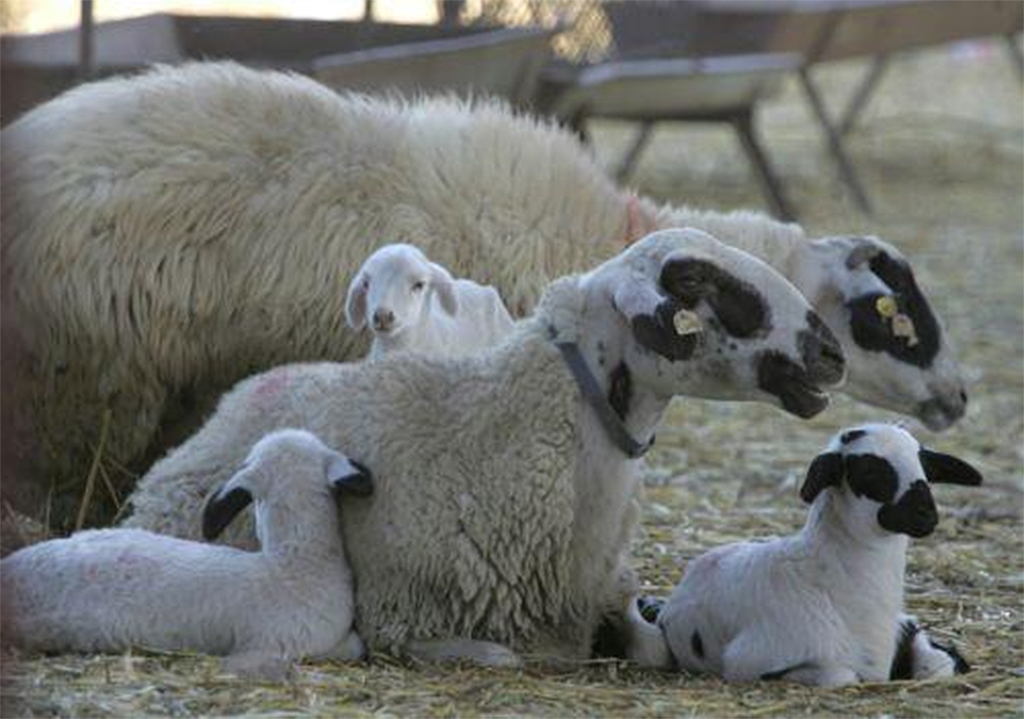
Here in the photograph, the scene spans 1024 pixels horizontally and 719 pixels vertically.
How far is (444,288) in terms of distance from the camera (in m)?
6.31

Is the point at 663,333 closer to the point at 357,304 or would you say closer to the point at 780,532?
the point at 357,304

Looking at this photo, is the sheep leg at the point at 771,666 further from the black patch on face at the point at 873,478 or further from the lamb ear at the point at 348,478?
the lamb ear at the point at 348,478

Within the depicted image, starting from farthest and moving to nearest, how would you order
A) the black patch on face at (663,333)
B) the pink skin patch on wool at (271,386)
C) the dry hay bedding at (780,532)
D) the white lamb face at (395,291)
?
the white lamb face at (395,291) < the pink skin patch on wool at (271,386) < the black patch on face at (663,333) < the dry hay bedding at (780,532)

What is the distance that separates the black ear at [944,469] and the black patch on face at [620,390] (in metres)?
0.68

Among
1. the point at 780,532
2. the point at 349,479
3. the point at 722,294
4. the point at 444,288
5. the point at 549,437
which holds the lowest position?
the point at 780,532

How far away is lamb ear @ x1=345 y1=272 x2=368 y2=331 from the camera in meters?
6.27

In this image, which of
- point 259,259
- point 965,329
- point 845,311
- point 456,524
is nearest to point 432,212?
point 259,259

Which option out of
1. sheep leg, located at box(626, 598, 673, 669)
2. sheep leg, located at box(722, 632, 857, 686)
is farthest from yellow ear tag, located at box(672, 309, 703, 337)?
sheep leg, located at box(626, 598, 673, 669)

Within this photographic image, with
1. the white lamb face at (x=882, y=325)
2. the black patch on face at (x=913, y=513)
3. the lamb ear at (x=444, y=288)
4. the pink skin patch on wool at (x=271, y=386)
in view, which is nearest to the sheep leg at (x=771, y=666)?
the black patch on face at (x=913, y=513)

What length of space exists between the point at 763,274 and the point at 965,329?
642 centimetres

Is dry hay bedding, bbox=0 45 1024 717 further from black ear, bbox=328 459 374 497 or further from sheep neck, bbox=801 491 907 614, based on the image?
black ear, bbox=328 459 374 497

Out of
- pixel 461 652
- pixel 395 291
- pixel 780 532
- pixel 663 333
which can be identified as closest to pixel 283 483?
pixel 461 652

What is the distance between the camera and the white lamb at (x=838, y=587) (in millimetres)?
5145

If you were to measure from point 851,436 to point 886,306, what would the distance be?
2.03 meters
